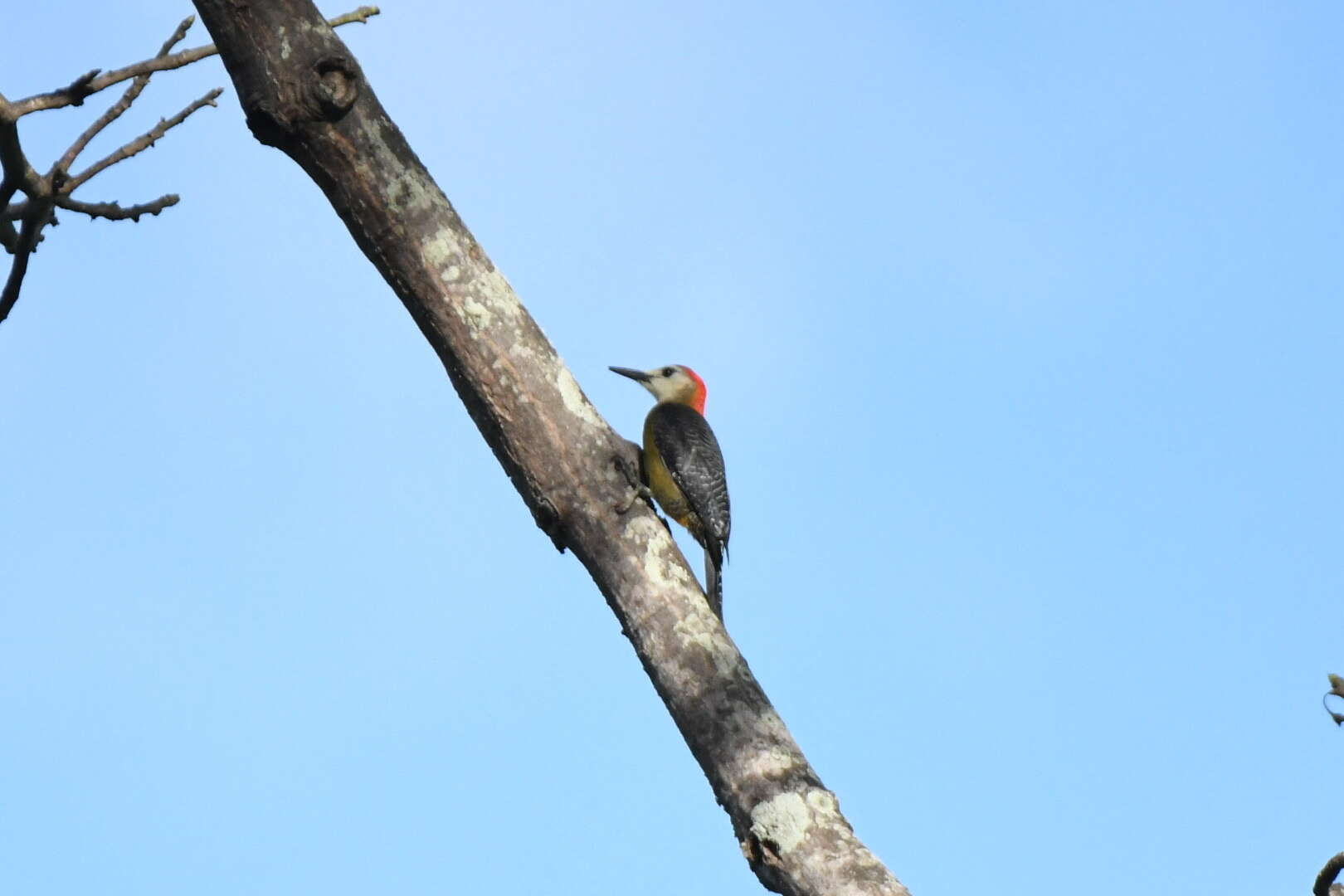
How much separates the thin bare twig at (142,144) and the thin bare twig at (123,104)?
0.06 m

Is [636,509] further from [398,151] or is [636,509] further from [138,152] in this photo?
[138,152]

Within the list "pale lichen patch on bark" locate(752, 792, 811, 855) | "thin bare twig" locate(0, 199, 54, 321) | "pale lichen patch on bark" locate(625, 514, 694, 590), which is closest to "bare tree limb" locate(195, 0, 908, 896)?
"pale lichen patch on bark" locate(625, 514, 694, 590)

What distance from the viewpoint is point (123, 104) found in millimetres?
4812

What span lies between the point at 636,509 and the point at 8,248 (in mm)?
2675

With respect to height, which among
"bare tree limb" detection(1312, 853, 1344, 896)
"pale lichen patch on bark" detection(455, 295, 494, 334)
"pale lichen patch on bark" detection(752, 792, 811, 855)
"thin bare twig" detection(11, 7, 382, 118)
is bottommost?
"bare tree limb" detection(1312, 853, 1344, 896)

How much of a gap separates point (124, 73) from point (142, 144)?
0.26 m

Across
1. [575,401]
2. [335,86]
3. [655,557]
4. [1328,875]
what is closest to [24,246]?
[335,86]

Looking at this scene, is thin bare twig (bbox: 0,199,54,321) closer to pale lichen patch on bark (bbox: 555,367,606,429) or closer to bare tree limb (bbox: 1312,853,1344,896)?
pale lichen patch on bark (bbox: 555,367,606,429)

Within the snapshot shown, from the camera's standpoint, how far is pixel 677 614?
3.40m

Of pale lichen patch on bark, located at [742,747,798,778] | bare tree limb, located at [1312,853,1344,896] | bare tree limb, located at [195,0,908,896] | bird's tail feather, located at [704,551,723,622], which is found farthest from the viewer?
bird's tail feather, located at [704,551,723,622]

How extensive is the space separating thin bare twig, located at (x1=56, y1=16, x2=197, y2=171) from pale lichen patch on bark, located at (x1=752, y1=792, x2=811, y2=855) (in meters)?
3.25

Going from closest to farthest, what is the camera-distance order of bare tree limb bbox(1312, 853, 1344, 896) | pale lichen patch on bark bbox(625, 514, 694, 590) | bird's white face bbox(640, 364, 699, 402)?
bare tree limb bbox(1312, 853, 1344, 896) → pale lichen patch on bark bbox(625, 514, 694, 590) → bird's white face bbox(640, 364, 699, 402)

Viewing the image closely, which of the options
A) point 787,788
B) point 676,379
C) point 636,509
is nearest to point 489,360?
point 636,509

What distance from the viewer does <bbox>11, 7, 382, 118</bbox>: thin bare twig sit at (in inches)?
174
